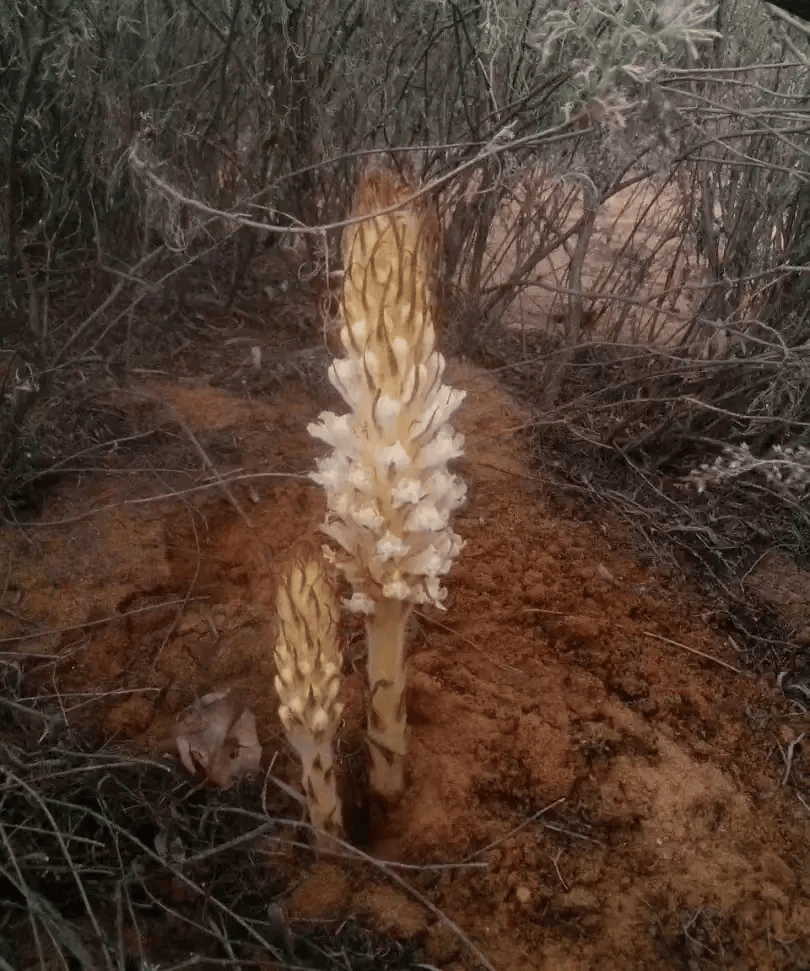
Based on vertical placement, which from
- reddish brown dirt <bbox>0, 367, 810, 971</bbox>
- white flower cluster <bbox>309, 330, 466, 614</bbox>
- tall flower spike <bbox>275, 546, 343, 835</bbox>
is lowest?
reddish brown dirt <bbox>0, 367, 810, 971</bbox>

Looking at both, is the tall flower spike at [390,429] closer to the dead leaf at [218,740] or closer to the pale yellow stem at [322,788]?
the pale yellow stem at [322,788]

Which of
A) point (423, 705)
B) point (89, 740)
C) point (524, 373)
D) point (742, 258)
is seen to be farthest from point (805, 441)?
point (89, 740)

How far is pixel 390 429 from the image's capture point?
1153 millimetres

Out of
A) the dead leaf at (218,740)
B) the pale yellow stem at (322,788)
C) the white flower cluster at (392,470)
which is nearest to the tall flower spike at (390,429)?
the white flower cluster at (392,470)

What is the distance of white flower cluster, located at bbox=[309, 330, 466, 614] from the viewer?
3.67 feet

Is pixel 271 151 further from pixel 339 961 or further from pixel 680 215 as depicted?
pixel 339 961

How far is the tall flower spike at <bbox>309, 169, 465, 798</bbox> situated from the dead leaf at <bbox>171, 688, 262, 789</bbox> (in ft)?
1.31

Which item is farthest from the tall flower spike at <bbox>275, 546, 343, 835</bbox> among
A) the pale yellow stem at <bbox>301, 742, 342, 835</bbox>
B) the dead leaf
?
the dead leaf

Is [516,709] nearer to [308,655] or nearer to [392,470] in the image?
[308,655]

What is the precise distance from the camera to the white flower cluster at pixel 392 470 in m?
1.12

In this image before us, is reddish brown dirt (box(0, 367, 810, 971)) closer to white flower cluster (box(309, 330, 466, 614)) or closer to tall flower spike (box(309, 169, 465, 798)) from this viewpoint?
tall flower spike (box(309, 169, 465, 798))

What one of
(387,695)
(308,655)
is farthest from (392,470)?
(387,695)

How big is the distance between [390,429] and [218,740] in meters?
0.86

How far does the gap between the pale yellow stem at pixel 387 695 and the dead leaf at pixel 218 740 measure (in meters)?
0.27
